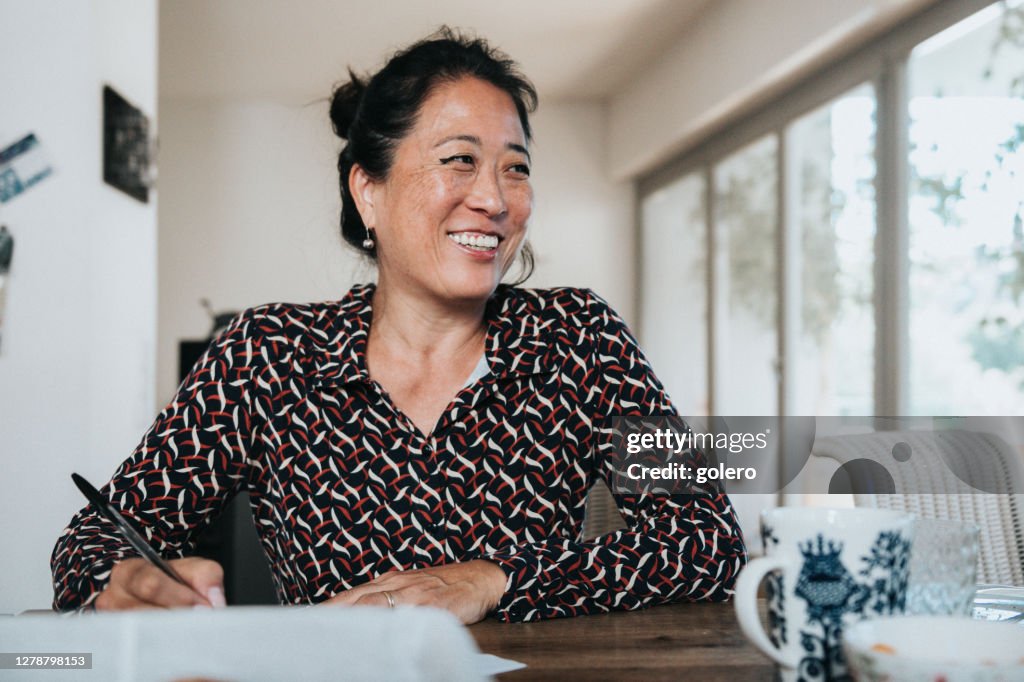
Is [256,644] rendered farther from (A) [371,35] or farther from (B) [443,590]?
(A) [371,35]

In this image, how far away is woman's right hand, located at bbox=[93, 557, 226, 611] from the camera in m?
0.78

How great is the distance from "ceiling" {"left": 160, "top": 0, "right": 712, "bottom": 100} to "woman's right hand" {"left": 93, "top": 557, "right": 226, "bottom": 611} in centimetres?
449

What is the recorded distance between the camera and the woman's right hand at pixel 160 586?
0.78 meters

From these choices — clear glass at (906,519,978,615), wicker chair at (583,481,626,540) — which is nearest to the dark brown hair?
wicker chair at (583,481,626,540)

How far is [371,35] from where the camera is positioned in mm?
5871

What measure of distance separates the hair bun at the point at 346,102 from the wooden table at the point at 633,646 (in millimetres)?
878

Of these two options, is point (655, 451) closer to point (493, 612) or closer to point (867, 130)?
point (493, 612)

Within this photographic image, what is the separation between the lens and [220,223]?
745cm

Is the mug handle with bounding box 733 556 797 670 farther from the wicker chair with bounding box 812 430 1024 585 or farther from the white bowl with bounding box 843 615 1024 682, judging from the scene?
the wicker chair with bounding box 812 430 1024 585

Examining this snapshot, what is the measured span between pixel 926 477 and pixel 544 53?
17.1ft

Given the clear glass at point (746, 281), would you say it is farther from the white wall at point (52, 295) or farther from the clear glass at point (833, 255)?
the white wall at point (52, 295)

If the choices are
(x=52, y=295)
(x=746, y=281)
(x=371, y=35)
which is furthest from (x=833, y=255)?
(x=52, y=295)

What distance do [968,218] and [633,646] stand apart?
3.20 m

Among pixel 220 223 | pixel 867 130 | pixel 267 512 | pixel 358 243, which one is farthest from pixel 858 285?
pixel 220 223
